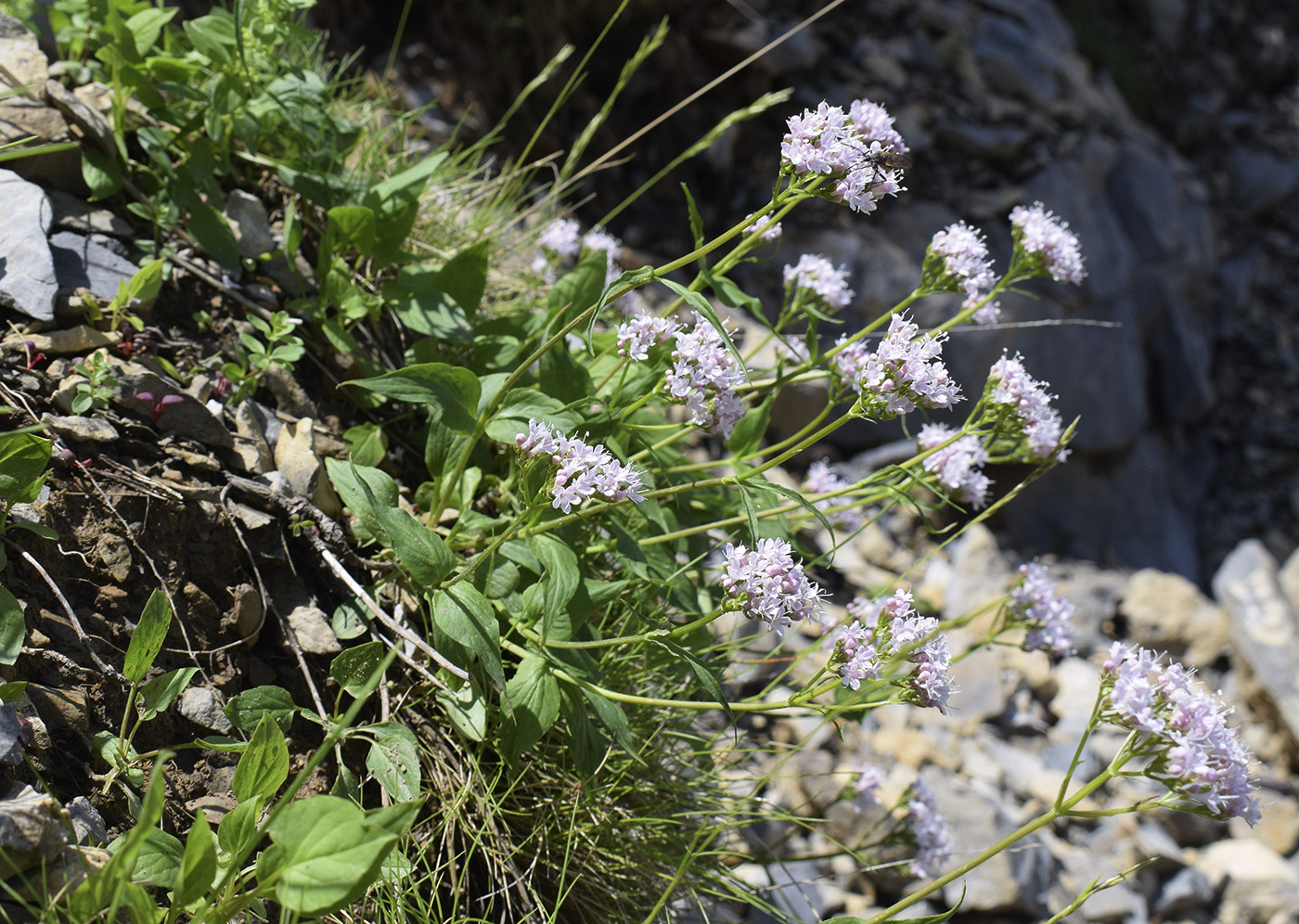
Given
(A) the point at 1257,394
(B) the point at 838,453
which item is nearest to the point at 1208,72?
(A) the point at 1257,394

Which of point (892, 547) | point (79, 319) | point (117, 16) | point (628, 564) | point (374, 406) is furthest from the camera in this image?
point (892, 547)

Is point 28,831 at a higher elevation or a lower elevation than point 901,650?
lower

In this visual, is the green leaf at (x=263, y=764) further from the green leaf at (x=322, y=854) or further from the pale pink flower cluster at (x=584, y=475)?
the pale pink flower cluster at (x=584, y=475)

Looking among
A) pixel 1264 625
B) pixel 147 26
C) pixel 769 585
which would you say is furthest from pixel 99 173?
pixel 1264 625

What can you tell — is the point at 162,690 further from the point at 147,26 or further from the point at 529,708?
the point at 147,26

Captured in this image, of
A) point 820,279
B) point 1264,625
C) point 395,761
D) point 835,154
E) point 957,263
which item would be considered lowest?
point 1264,625

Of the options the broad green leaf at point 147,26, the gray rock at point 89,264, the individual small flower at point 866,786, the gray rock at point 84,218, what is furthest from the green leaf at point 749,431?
the broad green leaf at point 147,26

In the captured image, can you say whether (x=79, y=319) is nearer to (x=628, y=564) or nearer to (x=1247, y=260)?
(x=628, y=564)
